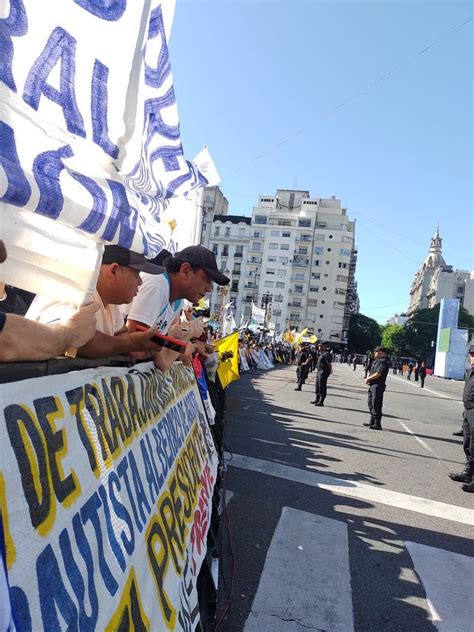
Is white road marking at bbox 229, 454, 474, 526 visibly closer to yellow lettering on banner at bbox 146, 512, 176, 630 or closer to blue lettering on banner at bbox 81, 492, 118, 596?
yellow lettering on banner at bbox 146, 512, 176, 630

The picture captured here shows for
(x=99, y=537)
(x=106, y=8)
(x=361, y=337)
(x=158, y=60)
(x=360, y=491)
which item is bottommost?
(x=360, y=491)

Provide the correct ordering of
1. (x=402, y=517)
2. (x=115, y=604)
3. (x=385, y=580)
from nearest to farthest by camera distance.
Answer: (x=115, y=604)
(x=385, y=580)
(x=402, y=517)

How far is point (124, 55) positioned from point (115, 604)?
1.90 m

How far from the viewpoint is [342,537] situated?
4227 millimetres

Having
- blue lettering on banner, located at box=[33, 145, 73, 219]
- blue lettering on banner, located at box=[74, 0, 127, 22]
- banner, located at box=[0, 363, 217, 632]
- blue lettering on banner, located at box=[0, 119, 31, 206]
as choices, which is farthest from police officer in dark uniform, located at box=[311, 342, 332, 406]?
blue lettering on banner, located at box=[0, 119, 31, 206]

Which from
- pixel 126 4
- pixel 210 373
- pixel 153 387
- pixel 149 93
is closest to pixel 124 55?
pixel 126 4

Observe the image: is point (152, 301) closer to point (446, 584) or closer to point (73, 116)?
point (73, 116)

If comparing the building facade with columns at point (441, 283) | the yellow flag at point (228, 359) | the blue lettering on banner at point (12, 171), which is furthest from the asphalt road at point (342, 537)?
the building facade with columns at point (441, 283)

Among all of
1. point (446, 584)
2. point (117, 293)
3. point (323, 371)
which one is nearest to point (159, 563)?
point (117, 293)

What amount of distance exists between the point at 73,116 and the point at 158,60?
0.88 meters

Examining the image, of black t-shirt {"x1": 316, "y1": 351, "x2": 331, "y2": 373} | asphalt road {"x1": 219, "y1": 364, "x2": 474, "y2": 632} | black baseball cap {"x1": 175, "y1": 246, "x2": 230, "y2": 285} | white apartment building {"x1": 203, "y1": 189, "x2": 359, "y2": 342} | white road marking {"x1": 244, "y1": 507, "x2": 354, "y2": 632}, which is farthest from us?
white apartment building {"x1": 203, "y1": 189, "x2": 359, "y2": 342}

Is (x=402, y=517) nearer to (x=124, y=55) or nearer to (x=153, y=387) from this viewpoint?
(x=153, y=387)

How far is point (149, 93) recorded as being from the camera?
2273mm

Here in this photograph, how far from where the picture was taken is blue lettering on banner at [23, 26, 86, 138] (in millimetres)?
1457
